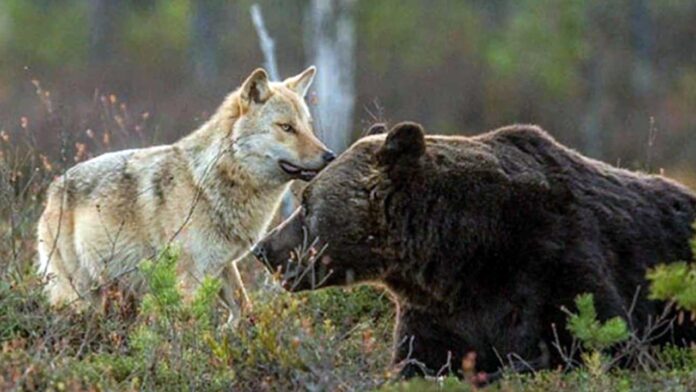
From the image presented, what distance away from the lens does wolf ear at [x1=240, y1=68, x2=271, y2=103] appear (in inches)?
387

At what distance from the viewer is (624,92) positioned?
1191 inches

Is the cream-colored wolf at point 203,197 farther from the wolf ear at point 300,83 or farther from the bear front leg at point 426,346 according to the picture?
the bear front leg at point 426,346

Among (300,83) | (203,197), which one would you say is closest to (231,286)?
(203,197)

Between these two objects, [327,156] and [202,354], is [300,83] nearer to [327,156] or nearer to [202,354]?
[327,156]

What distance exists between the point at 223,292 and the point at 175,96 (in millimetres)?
19905

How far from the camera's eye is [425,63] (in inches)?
1292

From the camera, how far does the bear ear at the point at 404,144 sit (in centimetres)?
767

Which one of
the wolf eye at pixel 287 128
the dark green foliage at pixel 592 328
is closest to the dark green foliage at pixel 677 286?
the dark green foliage at pixel 592 328

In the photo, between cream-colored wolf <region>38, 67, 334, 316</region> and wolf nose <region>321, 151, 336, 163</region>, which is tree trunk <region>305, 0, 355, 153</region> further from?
wolf nose <region>321, 151, 336, 163</region>

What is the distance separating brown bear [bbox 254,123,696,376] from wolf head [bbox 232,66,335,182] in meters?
1.72

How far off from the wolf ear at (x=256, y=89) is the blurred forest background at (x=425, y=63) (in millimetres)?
13277

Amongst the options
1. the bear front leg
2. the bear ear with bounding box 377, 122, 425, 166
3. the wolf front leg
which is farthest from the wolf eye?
the bear front leg

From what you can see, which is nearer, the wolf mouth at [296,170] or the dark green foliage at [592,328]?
the dark green foliage at [592,328]

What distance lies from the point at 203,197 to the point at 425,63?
23.3 meters
